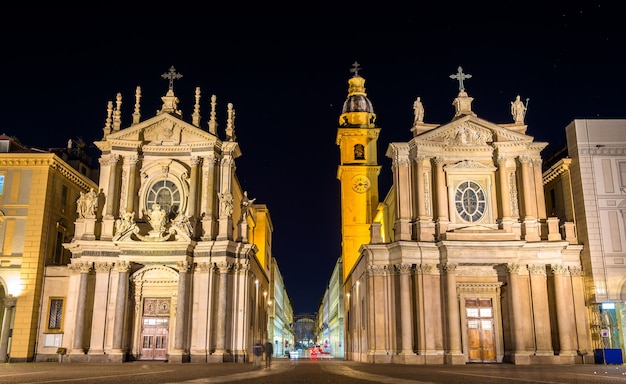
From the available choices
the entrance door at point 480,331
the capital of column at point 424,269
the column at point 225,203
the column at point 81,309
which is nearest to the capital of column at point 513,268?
the entrance door at point 480,331

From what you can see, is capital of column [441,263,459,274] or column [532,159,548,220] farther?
column [532,159,548,220]

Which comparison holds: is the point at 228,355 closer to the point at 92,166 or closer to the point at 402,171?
the point at 402,171

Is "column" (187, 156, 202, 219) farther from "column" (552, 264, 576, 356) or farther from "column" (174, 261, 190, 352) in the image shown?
"column" (552, 264, 576, 356)

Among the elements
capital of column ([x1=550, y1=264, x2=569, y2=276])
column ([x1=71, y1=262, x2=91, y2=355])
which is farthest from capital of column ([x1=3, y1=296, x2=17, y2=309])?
capital of column ([x1=550, y1=264, x2=569, y2=276])

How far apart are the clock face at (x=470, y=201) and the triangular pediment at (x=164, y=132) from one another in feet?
57.9

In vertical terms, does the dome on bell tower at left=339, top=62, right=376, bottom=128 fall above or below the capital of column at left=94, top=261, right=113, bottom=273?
above

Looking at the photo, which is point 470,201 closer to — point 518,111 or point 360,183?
point 518,111

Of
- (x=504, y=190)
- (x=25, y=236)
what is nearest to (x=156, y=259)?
(x=25, y=236)

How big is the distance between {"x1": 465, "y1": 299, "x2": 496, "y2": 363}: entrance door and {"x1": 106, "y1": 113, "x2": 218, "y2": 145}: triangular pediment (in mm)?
21182

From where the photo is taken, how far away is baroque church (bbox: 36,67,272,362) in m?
37.2

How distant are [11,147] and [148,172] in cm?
1049

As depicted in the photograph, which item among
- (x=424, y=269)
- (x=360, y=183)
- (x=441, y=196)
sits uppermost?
(x=360, y=183)

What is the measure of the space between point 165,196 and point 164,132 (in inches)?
179

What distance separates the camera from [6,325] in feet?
127
